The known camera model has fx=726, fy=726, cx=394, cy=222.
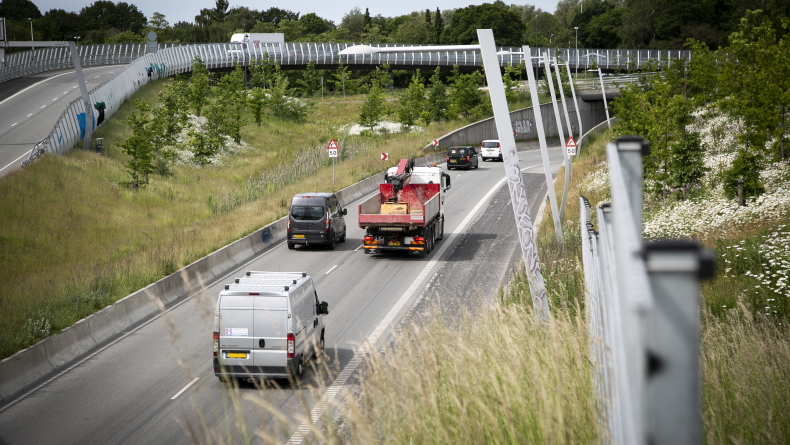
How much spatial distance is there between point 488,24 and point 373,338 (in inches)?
5103

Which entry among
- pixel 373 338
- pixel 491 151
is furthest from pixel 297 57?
pixel 373 338

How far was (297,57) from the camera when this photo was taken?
111 m

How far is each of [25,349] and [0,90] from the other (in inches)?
2479

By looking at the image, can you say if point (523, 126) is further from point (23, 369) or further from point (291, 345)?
point (23, 369)

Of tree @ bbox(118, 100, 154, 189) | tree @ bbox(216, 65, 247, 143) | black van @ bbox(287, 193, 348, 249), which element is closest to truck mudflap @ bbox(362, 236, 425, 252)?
black van @ bbox(287, 193, 348, 249)

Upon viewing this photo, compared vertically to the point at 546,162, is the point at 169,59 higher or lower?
higher

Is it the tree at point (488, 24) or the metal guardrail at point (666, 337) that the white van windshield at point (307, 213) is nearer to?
the metal guardrail at point (666, 337)

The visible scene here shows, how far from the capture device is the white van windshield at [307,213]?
96.3 feet

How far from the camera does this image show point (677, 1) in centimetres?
11100

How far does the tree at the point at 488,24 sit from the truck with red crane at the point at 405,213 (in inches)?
4385

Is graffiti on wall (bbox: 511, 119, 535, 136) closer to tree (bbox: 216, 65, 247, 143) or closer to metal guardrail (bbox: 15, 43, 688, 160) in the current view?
metal guardrail (bbox: 15, 43, 688, 160)

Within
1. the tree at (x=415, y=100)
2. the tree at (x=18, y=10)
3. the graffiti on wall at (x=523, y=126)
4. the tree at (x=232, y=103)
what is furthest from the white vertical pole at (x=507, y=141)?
the tree at (x=18, y=10)

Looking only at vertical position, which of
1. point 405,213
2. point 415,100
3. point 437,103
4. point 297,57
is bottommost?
point 405,213

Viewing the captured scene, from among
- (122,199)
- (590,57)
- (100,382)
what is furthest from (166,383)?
(590,57)
